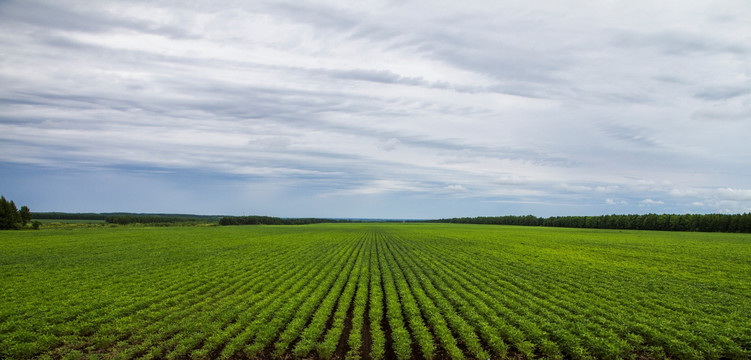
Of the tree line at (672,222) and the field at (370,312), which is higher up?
the tree line at (672,222)

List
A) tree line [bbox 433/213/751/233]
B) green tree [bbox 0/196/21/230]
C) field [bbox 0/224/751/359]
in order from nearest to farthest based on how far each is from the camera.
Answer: field [bbox 0/224/751/359] < green tree [bbox 0/196/21/230] < tree line [bbox 433/213/751/233]

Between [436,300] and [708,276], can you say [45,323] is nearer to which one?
[436,300]

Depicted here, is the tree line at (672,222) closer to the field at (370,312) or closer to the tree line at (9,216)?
the field at (370,312)

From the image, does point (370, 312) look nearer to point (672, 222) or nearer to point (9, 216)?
point (9, 216)

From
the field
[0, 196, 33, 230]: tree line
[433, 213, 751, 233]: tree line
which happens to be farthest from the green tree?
[433, 213, 751, 233]: tree line

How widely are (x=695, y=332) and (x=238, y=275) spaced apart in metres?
23.5

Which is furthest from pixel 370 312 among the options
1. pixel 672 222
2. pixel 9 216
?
pixel 672 222

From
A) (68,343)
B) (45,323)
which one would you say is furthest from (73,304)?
(68,343)

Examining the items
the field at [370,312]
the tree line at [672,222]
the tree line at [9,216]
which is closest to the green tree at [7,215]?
the tree line at [9,216]

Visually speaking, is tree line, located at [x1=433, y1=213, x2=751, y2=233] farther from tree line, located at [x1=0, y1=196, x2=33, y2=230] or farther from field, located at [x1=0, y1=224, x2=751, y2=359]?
tree line, located at [x1=0, y1=196, x2=33, y2=230]

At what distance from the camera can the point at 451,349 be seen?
11.4 metres

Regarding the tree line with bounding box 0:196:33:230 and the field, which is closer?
the field

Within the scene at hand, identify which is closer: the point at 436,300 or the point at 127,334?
the point at 127,334

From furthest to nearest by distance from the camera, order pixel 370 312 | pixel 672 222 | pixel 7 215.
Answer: pixel 672 222
pixel 7 215
pixel 370 312
